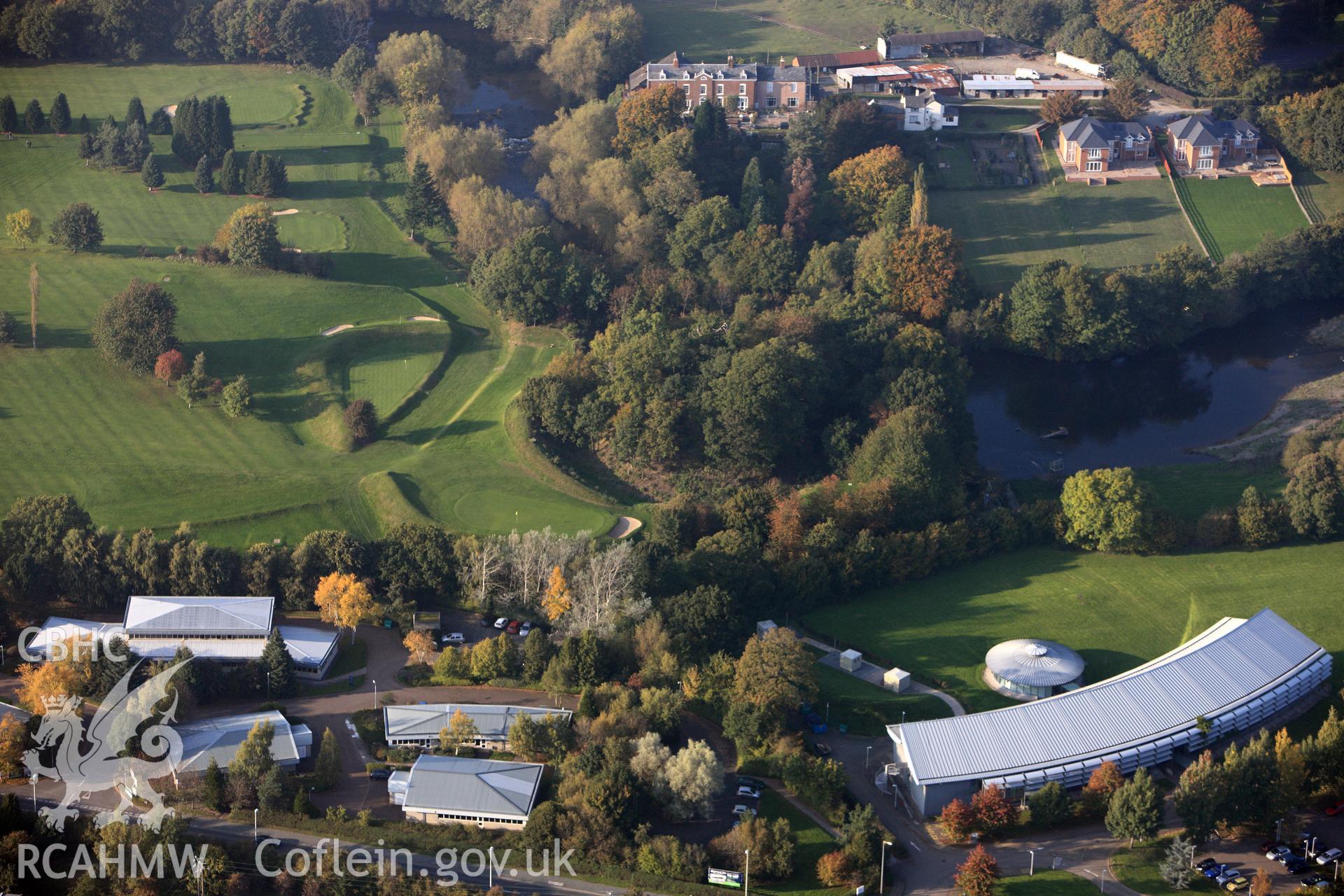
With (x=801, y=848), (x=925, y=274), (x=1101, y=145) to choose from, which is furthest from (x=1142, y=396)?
(x=801, y=848)

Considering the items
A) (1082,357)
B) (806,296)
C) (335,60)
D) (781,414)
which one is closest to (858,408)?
(781,414)

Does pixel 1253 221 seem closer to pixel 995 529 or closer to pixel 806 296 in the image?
pixel 806 296

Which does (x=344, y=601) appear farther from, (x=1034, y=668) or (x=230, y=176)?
(x=230, y=176)

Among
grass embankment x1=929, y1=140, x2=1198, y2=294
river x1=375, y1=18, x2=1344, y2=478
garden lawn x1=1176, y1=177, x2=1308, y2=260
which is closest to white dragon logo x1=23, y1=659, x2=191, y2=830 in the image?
river x1=375, y1=18, x2=1344, y2=478

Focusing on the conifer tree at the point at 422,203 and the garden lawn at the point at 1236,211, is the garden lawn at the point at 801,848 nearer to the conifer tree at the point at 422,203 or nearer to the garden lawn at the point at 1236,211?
the conifer tree at the point at 422,203

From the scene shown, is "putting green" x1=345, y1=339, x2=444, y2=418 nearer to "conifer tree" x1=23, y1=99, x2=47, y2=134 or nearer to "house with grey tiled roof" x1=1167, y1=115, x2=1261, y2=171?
"conifer tree" x1=23, y1=99, x2=47, y2=134
